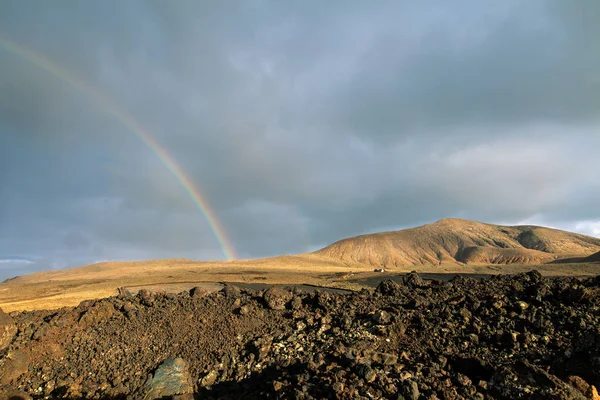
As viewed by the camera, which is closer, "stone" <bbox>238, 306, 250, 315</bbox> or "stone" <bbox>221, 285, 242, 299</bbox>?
"stone" <bbox>238, 306, 250, 315</bbox>

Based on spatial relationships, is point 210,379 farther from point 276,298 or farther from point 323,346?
point 276,298

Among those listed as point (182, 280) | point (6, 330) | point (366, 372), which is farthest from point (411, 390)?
point (182, 280)

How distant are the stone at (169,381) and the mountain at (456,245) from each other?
145m

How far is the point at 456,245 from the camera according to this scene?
173625 millimetres

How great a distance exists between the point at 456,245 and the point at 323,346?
181224 mm

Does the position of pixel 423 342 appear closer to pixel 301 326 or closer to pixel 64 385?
pixel 301 326

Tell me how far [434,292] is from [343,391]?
733 centimetres

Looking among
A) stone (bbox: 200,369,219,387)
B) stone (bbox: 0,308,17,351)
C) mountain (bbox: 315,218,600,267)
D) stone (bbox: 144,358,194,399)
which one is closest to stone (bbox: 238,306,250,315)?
stone (bbox: 144,358,194,399)

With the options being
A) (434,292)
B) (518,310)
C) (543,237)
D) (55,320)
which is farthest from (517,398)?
(543,237)

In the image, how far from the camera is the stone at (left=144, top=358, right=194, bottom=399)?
845cm

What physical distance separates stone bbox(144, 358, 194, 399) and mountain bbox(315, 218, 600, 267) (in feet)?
477

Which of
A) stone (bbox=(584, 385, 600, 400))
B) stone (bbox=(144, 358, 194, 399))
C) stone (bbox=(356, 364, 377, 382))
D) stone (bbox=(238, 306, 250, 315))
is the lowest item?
stone (bbox=(144, 358, 194, 399))

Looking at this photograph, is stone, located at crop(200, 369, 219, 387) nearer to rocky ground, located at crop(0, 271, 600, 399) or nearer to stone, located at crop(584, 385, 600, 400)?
rocky ground, located at crop(0, 271, 600, 399)

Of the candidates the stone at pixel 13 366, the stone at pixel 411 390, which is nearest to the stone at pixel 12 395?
the stone at pixel 13 366
